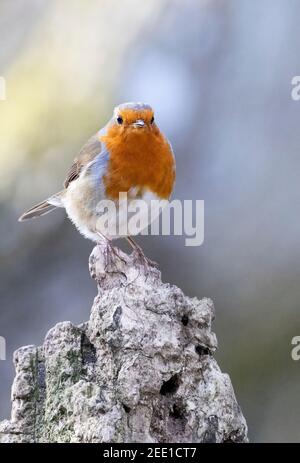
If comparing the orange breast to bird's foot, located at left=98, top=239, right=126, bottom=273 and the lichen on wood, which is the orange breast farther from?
the lichen on wood

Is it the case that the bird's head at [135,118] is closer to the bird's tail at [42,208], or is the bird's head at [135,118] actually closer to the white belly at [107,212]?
the white belly at [107,212]

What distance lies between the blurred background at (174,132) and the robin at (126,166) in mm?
2061

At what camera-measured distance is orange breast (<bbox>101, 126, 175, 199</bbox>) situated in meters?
4.09

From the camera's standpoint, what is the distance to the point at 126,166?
13.5ft

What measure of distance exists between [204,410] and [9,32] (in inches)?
193

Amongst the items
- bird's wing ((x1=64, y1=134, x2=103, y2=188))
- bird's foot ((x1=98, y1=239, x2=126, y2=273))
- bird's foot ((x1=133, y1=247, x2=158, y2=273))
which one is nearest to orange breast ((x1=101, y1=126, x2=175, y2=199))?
bird's wing ((x1=64, y1=134, x2=103, y2=188))

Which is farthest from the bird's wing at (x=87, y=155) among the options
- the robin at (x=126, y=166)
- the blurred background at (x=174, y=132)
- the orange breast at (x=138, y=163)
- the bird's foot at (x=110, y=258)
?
the blurred background at (x=174, y=132)

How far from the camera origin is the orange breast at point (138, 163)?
4.09m

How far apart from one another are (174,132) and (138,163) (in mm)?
2687

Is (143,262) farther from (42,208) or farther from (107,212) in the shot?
(42,208)

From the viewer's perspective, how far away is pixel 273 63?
6.70m

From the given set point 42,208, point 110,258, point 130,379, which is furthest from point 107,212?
point 130,379
